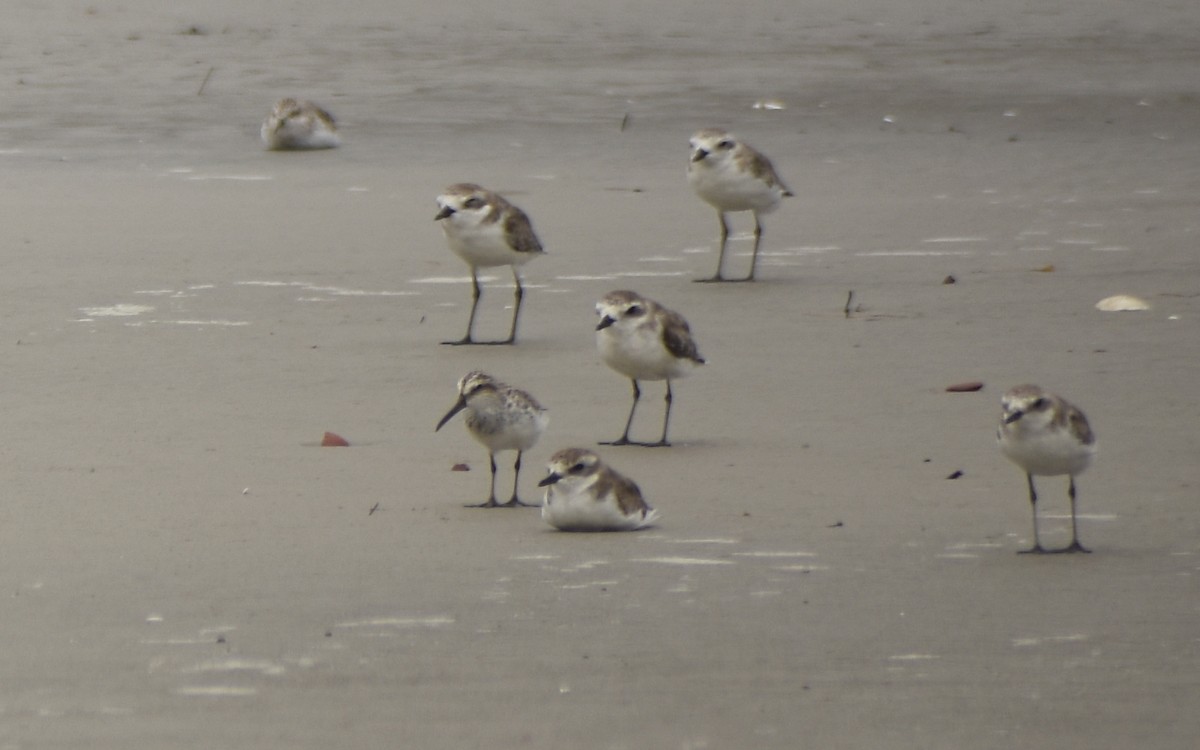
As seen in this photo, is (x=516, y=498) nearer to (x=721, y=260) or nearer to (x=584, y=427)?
(x=584, y=427)

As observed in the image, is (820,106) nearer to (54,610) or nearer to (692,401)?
(692,401)

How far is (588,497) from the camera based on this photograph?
6.76 meters

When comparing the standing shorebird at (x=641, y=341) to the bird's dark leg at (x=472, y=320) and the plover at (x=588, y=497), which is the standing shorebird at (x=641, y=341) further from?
the bird's dark leg at (x=472, y=320)

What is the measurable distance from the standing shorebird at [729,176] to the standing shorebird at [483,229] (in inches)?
73.8

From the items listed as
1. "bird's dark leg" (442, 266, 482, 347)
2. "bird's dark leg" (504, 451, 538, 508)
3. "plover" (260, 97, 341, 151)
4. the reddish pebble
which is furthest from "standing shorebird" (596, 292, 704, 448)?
"plover" (260, 97, 341, 151)

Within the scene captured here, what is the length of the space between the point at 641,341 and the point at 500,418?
121 centimetres

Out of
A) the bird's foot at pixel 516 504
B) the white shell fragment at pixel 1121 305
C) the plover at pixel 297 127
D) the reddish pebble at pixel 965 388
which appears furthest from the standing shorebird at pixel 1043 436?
the plover at pixel 297 127

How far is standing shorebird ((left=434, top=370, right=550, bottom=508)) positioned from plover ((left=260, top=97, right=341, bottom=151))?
10.4 meters

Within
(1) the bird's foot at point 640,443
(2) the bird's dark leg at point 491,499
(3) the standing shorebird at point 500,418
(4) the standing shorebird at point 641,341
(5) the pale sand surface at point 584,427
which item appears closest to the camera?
(5) the pale sand surface at point 584,427

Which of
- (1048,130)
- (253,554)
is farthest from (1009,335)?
(1048,130)

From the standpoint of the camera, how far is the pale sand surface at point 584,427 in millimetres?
5273

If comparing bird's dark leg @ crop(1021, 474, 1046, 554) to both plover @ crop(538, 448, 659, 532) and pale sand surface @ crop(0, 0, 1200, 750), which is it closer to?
pale sand surface @ crop(0, 0, 1200, 750)

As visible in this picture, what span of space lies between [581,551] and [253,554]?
990mm

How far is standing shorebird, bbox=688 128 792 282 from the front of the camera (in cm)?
1255
